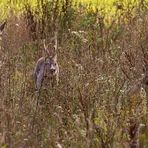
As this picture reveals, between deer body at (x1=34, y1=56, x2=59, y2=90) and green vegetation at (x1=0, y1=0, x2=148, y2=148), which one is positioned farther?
deer body at (x1=34, y1=56, x2=59, y2=90)

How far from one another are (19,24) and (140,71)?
438cm

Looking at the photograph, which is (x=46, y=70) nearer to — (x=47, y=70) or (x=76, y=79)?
(x=47, y=70)

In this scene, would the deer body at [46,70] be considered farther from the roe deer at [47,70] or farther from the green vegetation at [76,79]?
the green vegetation at [76,79]

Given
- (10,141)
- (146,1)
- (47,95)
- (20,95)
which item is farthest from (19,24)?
(10,141)

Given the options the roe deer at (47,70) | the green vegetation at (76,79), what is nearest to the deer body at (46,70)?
the roe deer at (47,70)

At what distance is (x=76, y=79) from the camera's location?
24.7ft

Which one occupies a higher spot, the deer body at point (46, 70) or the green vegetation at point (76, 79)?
the green vegetation at point (76, 79)

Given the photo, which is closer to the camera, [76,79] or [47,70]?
[76,79]

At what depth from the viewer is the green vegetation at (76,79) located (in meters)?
5.87

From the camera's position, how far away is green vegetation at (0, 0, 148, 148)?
5871 mm

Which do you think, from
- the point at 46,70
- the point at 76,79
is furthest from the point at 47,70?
the point at 76,79

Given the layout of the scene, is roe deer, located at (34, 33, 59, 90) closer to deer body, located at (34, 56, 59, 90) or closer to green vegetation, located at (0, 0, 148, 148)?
deer body, located at (34, 56, 59, 90)

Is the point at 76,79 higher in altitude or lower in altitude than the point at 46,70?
higher

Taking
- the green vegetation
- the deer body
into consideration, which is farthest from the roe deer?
the green vegetation
